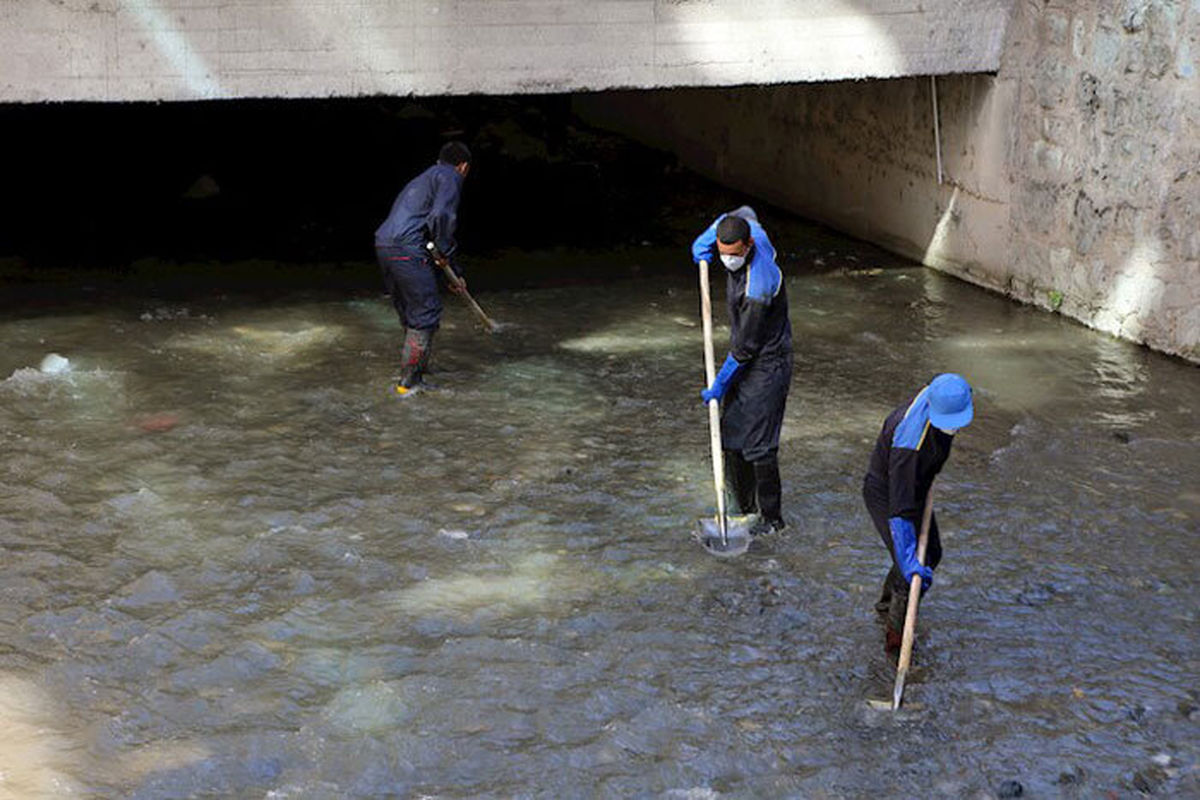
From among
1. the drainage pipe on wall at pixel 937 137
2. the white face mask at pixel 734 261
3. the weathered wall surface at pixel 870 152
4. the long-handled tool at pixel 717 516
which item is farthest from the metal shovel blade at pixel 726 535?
the drainage pipe on wall at pixel 937 137

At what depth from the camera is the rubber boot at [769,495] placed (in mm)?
6863

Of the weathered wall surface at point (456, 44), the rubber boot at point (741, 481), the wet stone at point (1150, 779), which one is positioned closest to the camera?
the wet stone at point (1150, 779)

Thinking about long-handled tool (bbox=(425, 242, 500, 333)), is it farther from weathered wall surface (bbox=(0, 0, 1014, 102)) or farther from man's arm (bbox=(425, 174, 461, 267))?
weathered wall surface (bbox=(0, 0, 1014, 102))

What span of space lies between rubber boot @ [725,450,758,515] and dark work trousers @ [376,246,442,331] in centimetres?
259

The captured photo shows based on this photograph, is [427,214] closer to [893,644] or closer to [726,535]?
[726,535]

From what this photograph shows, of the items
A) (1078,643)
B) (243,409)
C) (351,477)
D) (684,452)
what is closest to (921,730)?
(1078,643)

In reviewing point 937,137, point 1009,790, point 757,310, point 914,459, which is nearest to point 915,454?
point 914,459

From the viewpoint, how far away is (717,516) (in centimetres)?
700

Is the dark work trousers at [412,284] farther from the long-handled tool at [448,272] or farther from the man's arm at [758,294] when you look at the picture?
the man's arm at [758,294]

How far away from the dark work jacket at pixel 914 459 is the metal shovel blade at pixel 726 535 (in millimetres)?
1511

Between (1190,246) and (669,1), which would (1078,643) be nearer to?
(1190,246)

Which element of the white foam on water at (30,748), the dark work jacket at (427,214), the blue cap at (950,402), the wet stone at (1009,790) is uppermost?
the dark work jacket at (427,214)

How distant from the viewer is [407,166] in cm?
1516

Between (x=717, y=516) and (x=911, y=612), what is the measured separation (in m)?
1.84
